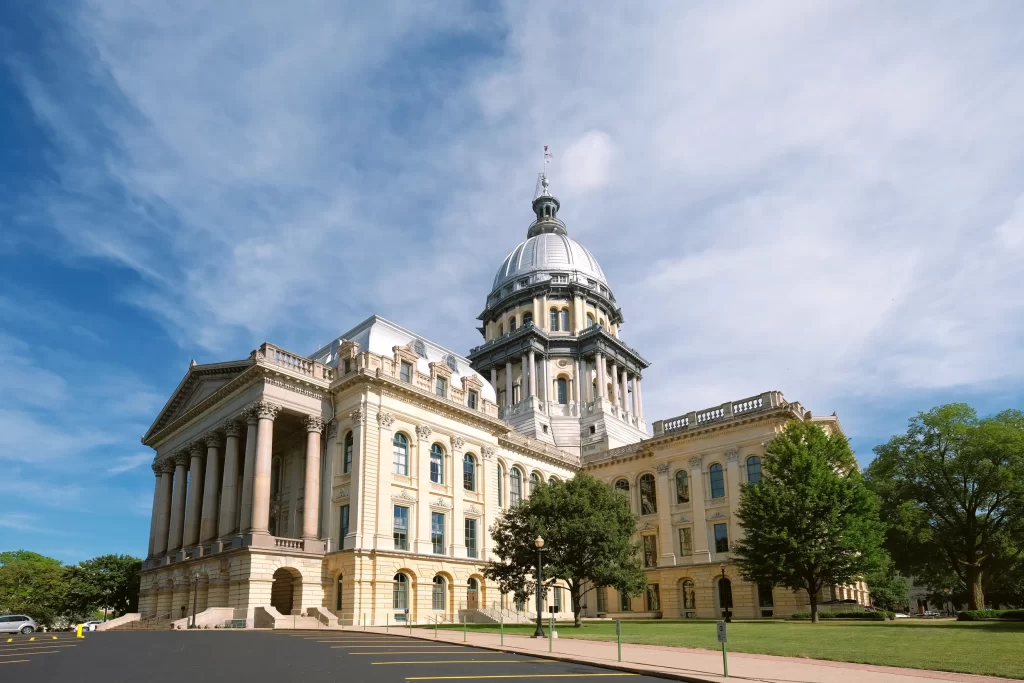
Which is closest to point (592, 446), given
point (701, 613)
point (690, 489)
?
point (690, 489)

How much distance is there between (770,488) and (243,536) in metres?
32.1

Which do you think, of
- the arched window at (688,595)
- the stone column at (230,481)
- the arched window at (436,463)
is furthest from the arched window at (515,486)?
the stone column at (230,481)

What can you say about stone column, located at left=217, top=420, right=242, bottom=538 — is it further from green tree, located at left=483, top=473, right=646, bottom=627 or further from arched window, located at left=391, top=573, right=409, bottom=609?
green tree, located at left=483, top=473, right=646, bottom=627

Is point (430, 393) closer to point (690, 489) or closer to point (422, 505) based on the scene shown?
point (422, 505)

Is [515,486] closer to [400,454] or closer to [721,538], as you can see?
[400,454]

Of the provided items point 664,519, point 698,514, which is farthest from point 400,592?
point 698,514

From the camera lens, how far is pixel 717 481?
56.5 meters

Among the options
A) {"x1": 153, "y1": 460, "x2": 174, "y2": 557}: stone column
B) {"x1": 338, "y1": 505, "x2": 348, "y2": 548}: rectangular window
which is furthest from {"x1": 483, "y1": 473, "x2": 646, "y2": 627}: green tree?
{"x1": 153, "y1": 460, "x2": 174, "y2": 557}: stone column

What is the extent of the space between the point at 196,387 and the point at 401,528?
820 inches

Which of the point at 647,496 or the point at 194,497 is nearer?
the point at 194,497

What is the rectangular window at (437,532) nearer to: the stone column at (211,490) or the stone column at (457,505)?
the stone column at (457,505)

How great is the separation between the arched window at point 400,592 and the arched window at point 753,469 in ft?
87.8

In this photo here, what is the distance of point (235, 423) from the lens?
159 ft

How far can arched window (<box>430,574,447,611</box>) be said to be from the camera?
4787cm
